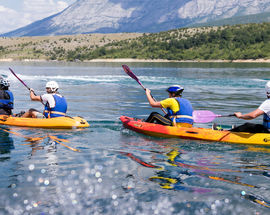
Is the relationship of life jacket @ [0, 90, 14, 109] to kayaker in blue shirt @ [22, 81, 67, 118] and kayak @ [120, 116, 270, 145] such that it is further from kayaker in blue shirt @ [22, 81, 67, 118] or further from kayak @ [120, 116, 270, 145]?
kayak @ [120, 116, 270, 145]

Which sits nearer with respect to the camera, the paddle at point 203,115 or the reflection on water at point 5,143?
the reflection on water at point 5,143

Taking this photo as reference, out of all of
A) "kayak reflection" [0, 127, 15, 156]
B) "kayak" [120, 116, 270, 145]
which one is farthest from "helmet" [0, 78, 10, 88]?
"kayak" [120, 116, 270, 145]

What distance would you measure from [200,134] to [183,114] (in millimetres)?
807

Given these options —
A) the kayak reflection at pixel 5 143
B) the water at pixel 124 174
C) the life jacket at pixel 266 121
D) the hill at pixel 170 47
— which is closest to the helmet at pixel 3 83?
the water at pixel 124 174

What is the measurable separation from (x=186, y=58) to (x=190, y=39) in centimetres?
1573

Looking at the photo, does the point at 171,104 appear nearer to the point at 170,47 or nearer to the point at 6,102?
the point at 6,102

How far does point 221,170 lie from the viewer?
8.80 meters

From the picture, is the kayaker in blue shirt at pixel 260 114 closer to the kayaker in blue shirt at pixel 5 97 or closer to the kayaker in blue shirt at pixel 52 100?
the kayaker in blue shirt at pixel 52 100

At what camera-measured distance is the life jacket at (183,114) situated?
11.9 meters

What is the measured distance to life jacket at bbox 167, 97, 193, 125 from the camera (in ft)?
39.2

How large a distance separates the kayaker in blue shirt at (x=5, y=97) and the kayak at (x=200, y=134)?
15.9 feet

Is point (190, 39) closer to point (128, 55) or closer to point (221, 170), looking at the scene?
point (128, 55)

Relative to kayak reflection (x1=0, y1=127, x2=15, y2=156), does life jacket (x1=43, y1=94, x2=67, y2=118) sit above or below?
above

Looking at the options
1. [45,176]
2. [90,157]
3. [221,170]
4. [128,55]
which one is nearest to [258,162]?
[221,170]
